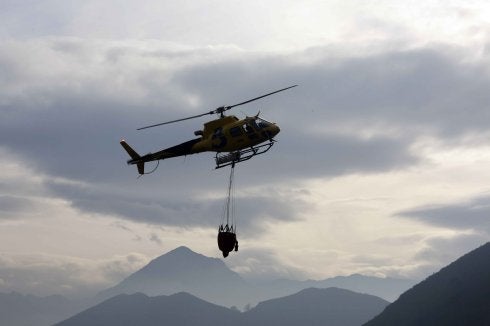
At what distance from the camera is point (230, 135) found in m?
62.0

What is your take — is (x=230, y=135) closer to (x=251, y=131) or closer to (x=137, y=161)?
(x=251, y=131)

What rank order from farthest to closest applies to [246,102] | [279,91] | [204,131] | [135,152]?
[135,152], [204,131], [246,102], [279,91]

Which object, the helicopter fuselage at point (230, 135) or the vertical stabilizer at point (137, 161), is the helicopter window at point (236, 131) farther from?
the vertical stabilizer at point (137, 161)

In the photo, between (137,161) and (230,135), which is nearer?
(230,135)

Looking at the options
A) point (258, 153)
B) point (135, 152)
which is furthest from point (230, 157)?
point (135, 152)

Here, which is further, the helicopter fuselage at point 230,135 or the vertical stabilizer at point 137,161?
the vertical stabilizer at point 137,161

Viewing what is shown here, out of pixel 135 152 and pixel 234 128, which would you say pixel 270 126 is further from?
pixel 135 152

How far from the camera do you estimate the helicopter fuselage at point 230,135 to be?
2415 inches

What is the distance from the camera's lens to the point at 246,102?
5950 cm

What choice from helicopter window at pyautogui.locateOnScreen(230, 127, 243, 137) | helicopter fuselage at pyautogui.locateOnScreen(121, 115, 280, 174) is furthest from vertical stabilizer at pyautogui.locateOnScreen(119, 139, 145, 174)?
helicopter window at pyautogui.locateOnScreen(230, 127, 243, 137)

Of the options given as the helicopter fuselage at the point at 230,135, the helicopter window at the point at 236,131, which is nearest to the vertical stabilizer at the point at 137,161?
the helicopter fuselage at the point at 230,135

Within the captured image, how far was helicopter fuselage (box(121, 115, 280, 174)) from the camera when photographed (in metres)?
61.3

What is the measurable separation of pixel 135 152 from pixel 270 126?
18845 millimetres

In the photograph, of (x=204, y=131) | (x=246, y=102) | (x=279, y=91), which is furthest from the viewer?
(x=204, y=131)
